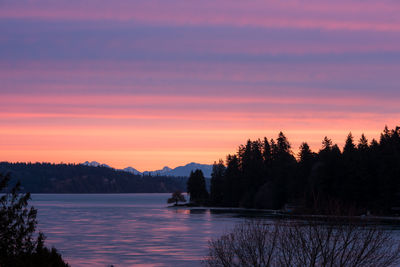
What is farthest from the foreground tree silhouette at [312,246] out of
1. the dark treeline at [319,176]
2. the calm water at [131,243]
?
the dark treeline at [319,176]

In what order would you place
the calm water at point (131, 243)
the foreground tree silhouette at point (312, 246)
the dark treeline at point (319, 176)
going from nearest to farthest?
the foreground tree silhouette at point (312, 246) → the calm water at point (131, 243) → the dark treeline at point (319, 176)

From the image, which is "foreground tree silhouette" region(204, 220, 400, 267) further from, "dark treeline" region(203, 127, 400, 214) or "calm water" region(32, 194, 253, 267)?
"dark treeline" region(203, 127, 400, 214)

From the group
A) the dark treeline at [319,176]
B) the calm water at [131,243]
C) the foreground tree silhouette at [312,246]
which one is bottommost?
the calm water at [131,243]

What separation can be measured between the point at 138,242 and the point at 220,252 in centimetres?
4688

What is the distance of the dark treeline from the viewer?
398 ft

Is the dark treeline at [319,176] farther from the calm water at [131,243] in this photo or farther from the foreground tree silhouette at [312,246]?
the foreground tree silhouette at [312,246]

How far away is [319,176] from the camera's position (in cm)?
13425

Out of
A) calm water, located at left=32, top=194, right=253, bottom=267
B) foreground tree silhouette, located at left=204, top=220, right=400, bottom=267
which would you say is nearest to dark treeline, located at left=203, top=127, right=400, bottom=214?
calm water, located at left=32, top=194, right=253, bottom=267

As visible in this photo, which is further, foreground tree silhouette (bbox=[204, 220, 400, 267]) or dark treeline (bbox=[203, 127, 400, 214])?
dark treeline (bbox=[203, 127, 400, 214])

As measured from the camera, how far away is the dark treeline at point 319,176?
4781 inches

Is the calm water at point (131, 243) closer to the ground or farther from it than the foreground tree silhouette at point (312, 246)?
closer to the ground

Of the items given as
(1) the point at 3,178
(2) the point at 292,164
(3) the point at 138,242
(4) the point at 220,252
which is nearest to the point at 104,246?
(3) the point at 138,242

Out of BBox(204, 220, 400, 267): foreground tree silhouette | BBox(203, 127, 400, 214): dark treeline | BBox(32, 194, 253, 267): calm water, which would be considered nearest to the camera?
BBox(204, 220, 400, 267): foreground tree silhouette

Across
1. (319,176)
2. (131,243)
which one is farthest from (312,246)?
(319,176)
